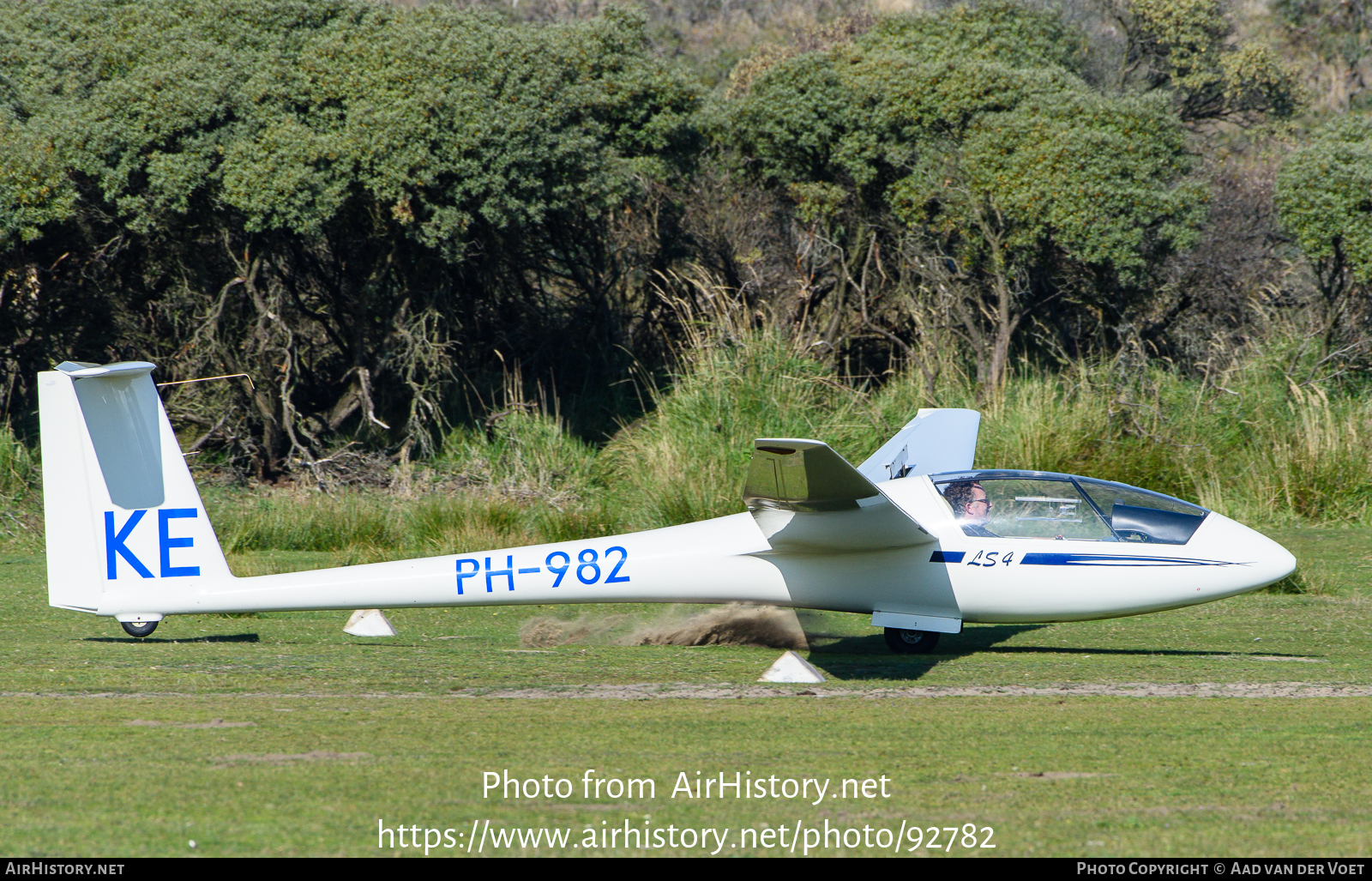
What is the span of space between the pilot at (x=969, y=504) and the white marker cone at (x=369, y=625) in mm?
4401

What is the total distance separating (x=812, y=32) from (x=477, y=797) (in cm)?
2873

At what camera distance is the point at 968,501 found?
859 centimetres

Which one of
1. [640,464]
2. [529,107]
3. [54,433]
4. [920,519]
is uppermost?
[529,107]

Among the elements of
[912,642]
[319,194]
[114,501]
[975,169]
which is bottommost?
[912,642]

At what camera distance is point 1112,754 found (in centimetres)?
551

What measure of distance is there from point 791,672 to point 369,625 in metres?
3.67

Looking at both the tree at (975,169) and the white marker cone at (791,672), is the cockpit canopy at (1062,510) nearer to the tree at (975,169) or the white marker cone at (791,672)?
the white marker cone at (791,672)

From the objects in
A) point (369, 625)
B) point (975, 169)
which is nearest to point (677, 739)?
point (369, 625)

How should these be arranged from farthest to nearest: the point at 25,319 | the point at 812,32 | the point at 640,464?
the point at 812,32 < the point at 25,319 < the point at 640,464

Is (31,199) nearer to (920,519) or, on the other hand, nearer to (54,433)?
(54,433)

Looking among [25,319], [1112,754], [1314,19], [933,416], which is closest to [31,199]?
[25,319]

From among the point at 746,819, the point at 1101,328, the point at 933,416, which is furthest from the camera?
the point at 1101,328

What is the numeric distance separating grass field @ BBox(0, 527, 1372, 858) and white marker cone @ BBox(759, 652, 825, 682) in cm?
13

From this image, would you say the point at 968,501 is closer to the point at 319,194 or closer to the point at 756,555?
the point at 756,555
